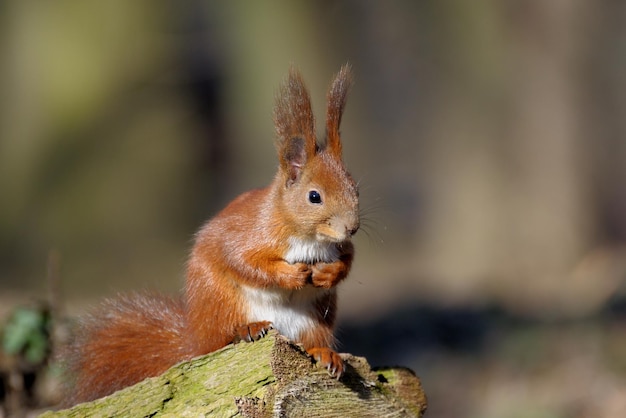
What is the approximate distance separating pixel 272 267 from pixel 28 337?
4.73ft

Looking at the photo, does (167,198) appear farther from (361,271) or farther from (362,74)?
(362,74)

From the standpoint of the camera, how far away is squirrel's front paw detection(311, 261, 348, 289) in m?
2.92

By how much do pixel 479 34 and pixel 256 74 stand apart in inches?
95.1

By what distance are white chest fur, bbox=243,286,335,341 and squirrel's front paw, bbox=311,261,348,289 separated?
8 centimetres

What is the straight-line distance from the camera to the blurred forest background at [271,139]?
8.94 metres

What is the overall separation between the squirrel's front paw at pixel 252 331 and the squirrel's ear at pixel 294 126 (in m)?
0.48

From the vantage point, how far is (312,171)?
9.95ft

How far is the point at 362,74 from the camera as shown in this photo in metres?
12.6

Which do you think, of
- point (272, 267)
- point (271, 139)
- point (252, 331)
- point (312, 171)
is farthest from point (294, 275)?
point (271, 139)

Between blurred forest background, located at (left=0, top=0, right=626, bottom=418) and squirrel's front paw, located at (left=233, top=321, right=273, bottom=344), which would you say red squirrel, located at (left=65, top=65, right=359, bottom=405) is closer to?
squirrel's front paw, located at (left=233, top=321, right=273, bottom=344)

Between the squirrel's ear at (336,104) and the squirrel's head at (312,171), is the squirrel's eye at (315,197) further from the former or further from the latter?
the squirrel's ear at (336,104)

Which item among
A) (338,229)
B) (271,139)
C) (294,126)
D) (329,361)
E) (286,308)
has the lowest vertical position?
(329,361)

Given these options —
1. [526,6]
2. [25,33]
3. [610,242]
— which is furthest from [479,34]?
[25,33]

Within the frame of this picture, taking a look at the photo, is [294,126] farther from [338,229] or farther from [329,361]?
[329,361]
